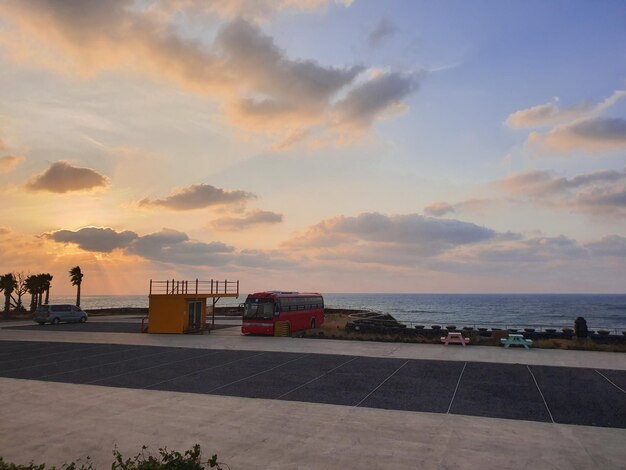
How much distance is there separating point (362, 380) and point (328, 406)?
3944mm

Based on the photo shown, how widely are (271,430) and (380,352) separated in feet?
44.7

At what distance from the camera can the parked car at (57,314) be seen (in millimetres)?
43375

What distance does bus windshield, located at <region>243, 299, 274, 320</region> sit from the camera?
31.7m

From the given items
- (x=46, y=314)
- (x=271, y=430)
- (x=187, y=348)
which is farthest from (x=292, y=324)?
(x=46, y=314)

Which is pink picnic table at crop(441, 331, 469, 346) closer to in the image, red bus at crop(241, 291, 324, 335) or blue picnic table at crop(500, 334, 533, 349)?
blue picnic table at crop(500, 334, 533, 349)

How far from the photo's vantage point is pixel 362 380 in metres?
17.3

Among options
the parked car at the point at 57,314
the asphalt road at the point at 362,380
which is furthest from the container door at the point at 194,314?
the parked car at the point at 57,314

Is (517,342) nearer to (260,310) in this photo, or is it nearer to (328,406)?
(260,310)

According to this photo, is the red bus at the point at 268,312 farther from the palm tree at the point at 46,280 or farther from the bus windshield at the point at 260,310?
the palm tree at the point at 46,280

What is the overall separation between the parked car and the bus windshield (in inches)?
903

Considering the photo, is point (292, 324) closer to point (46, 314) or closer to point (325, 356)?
point (325, 356)

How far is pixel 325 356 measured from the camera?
22750 mm

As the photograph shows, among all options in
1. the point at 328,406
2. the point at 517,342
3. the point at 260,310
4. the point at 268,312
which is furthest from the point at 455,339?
the point at 328,406

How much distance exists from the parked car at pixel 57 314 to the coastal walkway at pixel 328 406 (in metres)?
21.5
